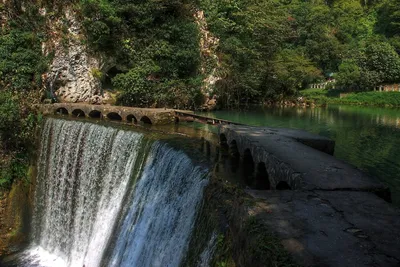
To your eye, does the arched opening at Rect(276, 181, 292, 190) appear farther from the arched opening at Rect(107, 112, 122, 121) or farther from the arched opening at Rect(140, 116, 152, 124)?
the arched opening at Rect(107, 112, 122, 121)

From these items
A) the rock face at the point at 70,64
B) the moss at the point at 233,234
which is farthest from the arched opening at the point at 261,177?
the rock face at the point at 70,64

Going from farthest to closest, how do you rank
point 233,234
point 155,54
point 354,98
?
point 354,98 < point 155,54 < point 233,234

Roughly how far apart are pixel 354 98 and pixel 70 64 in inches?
1208

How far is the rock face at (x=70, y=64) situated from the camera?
19.5 m

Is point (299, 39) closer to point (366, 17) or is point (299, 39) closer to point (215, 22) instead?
point (366, 17)

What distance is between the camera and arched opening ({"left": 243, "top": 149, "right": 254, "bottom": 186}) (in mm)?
8906

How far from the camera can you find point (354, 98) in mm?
39625

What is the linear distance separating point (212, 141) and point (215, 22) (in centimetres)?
1658

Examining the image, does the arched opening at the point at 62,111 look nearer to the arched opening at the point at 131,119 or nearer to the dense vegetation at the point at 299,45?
the arched opening at the point at 131,119

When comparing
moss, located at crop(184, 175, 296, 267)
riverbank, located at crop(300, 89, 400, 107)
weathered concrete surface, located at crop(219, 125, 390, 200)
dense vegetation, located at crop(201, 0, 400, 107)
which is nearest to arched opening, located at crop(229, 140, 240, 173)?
weathered concrete surface, located at crop(219, 125, 390, 200)

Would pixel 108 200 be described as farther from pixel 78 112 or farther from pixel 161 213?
pixel 78 112

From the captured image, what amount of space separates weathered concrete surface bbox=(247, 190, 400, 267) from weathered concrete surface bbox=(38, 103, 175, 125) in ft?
35.7

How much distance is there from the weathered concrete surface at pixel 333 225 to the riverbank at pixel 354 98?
31.2m

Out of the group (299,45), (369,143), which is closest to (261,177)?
(369,143)
